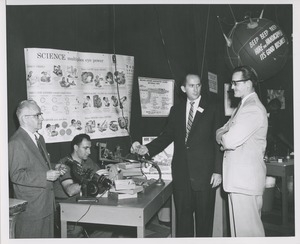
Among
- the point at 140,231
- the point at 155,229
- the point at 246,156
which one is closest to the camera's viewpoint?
the point at 140,231

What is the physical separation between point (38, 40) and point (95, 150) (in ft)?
4.18

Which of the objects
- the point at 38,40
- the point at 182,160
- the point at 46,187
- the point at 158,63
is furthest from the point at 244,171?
the point at 38,40

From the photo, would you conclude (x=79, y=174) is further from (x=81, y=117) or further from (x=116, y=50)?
(x=116, y=50)

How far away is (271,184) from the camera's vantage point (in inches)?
174

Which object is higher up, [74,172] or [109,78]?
[109,78]

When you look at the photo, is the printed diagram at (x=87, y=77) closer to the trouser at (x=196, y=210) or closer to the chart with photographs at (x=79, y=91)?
the chart with photographs at (x=79, y=91)

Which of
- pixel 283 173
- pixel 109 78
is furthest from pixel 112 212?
pixel 283 173

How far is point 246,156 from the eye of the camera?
2537 mm

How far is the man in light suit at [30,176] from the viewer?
7.80 ft

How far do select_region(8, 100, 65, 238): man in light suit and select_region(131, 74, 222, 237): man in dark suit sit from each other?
111 cm

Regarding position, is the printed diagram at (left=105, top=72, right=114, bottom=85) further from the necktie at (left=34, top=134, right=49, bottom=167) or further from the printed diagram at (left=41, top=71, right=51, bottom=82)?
the necktie at (left=34, top=134, right=49, bottom=167)

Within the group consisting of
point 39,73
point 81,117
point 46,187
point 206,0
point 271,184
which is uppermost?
point 206,0

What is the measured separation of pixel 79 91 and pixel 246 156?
5.69 feet

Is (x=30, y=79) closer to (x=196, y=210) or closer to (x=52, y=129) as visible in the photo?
(x=52, y=129)
